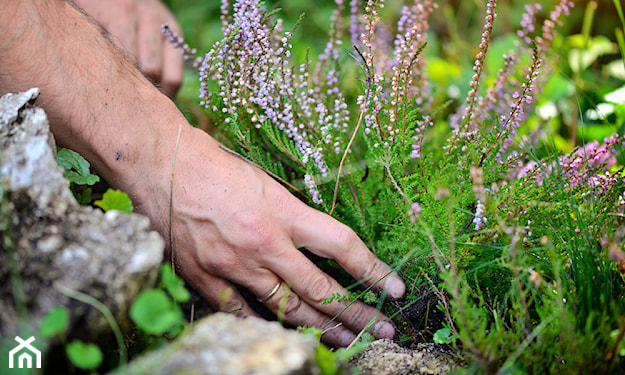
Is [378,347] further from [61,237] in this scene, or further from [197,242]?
[61,237]

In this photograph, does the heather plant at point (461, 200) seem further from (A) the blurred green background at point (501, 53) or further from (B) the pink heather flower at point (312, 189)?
(A) the blurred green background at point (501, 53)

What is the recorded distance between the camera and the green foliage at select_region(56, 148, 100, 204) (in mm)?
1518

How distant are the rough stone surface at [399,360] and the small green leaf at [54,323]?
0.85 metres

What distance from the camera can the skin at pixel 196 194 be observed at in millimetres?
1698

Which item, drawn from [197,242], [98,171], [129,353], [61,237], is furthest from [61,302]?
[98,171]

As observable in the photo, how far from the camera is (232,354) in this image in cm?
96

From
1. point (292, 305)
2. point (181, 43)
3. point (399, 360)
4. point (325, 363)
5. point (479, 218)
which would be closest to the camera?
point (325, 363)

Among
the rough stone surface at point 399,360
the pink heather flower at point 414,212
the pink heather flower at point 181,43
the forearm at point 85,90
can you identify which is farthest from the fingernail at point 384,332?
the pink heather flower at point 181,43

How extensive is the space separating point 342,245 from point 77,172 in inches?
38.5

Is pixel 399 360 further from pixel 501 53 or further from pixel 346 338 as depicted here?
pixel 501 53

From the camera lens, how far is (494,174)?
170 cm

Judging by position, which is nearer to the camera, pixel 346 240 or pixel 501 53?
pixel 346 240

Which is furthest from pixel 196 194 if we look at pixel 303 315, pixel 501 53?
pixel 501 53

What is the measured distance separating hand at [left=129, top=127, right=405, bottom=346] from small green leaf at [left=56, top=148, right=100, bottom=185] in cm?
Result: 24
